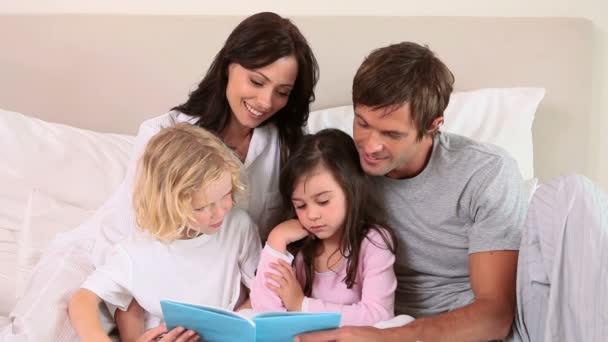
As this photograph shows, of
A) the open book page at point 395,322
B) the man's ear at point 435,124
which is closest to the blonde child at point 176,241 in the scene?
the open book page at point 395,322

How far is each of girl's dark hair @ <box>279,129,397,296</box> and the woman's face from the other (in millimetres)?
119

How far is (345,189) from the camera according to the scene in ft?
5.39

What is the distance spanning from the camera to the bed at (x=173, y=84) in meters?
2.18

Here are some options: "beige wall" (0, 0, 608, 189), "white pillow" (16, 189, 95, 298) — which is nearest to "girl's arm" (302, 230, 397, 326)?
"white pillow" (16, 189, 95, 298)

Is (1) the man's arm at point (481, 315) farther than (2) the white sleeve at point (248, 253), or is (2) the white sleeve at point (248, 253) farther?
(2) the white sleeve at point (248, 253)

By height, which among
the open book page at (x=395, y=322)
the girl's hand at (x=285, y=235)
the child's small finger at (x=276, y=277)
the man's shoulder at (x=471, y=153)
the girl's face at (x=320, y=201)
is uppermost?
the man's shoulder at (x=471, y=153)

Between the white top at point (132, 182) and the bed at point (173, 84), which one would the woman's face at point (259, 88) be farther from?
the bed at point (173, 84)

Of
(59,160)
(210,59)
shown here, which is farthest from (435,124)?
(59,160)

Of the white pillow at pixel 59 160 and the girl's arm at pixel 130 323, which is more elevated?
the white pillow at pixel 59 160

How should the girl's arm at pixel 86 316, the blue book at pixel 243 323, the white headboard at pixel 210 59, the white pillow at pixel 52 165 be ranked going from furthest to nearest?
the white headboard at pixel 210 59
the white pillow at pixel 52 165
the girl's arm at pixel 86 316
the blue book at pixel 243 323

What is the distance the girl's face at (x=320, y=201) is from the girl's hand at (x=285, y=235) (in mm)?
35

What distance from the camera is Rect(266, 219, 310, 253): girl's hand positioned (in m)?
1.67

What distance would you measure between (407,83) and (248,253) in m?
0.52

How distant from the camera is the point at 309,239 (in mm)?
1727
